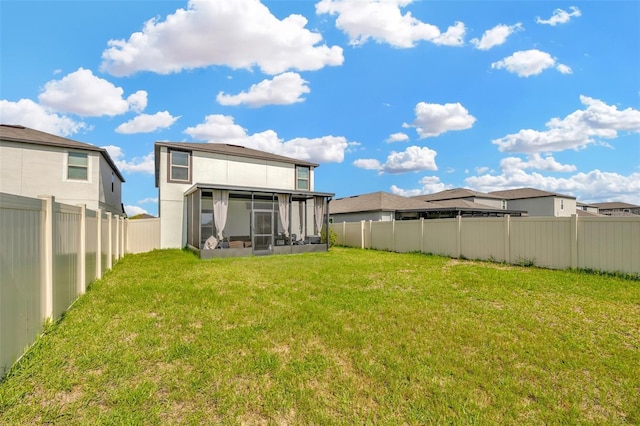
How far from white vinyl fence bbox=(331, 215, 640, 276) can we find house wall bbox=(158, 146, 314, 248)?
23.0 ft

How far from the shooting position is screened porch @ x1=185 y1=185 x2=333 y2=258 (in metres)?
12.5

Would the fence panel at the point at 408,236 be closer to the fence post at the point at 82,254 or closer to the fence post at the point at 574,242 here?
the fence post at the point at 574,242

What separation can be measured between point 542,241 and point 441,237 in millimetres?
3686

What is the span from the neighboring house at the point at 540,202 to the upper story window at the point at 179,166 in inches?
1414

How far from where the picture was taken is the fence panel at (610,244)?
775cm

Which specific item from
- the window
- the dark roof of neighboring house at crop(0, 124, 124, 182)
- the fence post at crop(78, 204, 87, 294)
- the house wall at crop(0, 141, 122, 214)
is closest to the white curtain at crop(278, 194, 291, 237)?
the house wall at crop(0, 141, 122, 214)

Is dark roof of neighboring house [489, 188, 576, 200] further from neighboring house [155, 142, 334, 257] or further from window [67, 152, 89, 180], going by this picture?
window [67, 152, 89, 180]

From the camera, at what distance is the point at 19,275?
10.4ft

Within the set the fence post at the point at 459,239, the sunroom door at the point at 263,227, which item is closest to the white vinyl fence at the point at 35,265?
the sunroom door at the point at 263,227

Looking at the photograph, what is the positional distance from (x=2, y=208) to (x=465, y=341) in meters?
5.26

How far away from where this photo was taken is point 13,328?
303 cm

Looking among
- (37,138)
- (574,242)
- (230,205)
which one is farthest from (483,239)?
(37,138)

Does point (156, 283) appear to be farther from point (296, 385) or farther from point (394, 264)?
point (394, 264)

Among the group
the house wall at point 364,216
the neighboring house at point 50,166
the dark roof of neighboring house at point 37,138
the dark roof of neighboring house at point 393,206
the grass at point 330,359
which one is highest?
the dark roof of neighboring house at point 37,138
